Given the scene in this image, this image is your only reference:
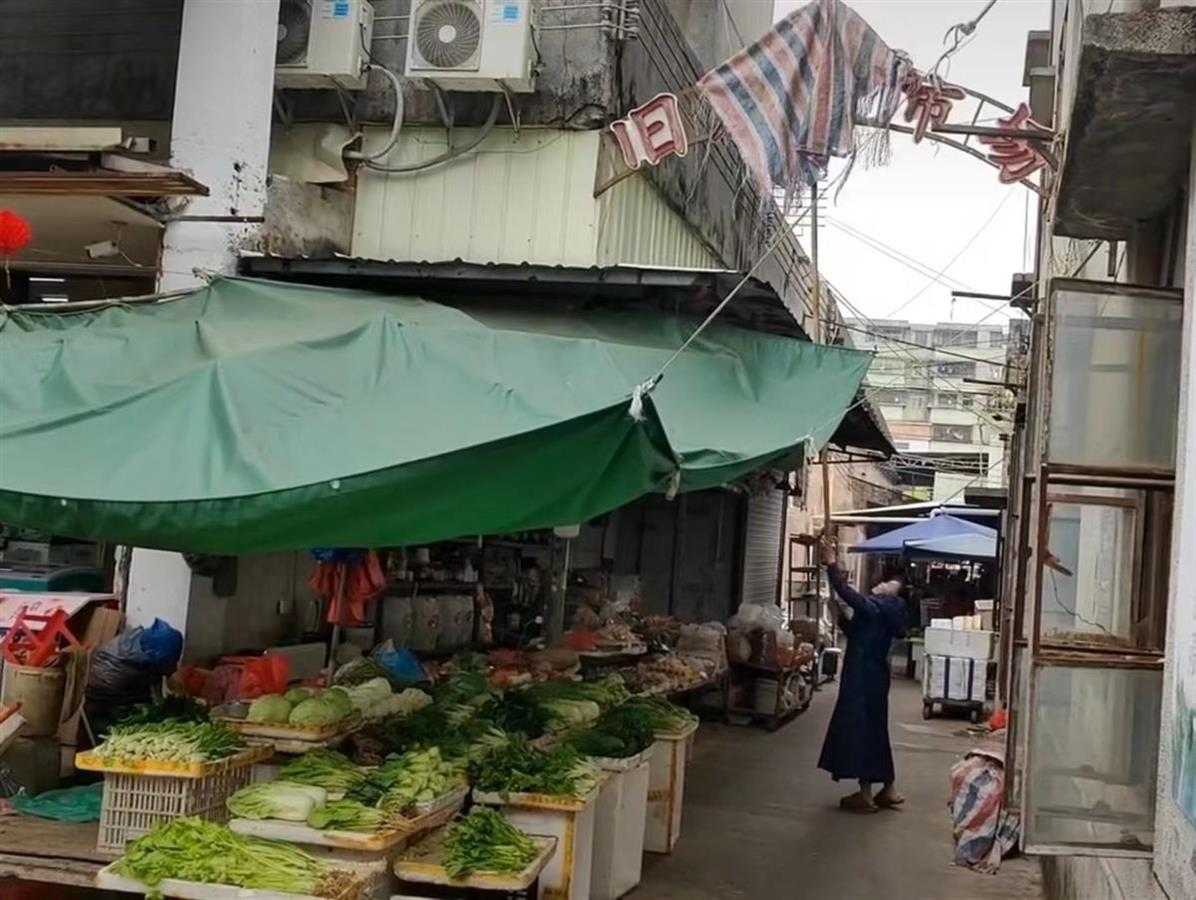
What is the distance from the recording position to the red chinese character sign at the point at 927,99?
284 inches

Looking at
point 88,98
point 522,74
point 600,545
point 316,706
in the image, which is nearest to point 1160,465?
point 316,706

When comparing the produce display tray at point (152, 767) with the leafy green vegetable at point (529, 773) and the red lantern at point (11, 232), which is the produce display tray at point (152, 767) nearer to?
the leafy green vegetable at point (529, 773)

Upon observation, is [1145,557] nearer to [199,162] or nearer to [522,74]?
[522,74]

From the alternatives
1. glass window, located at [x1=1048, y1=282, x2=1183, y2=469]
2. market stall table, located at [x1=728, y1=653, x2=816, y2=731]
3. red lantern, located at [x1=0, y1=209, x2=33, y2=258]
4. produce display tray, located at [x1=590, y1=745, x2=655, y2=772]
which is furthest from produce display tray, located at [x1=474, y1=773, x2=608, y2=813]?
market stall table, located at [x1=728, y1=653, x2=816, y2=731]

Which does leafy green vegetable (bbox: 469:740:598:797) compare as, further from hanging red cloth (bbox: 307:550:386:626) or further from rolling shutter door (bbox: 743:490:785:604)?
rolling shutter door (bbox: 743:490:785:604)

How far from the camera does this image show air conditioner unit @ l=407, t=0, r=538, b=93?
927cm

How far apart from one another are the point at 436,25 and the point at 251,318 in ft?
11.5

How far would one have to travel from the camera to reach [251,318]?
7.09 metres

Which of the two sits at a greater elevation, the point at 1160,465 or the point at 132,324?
the point at 132,324

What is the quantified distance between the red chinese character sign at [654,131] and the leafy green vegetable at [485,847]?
16.6 feet

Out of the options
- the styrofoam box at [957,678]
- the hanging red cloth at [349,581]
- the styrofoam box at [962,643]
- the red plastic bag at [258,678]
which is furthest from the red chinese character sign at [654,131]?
the styrofoam box at [957,678]

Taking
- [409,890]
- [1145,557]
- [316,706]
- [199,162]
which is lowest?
[409,890]

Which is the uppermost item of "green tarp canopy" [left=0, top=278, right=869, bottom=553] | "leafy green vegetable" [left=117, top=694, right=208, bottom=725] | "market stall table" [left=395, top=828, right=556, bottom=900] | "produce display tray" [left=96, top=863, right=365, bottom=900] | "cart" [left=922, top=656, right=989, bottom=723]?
"green tarp canopy" [left=0, top=278, right=869, bottom=553]

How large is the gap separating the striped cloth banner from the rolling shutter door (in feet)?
38.7
